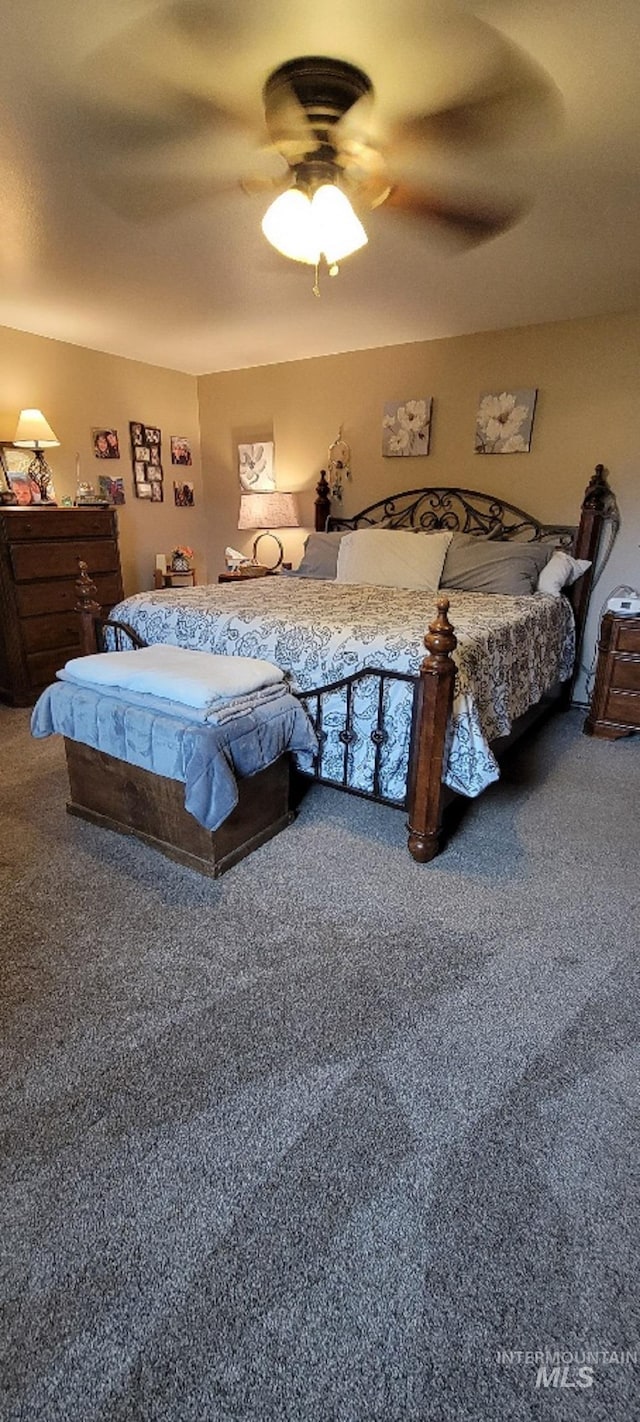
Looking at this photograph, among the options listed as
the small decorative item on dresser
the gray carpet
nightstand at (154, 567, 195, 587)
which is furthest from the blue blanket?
the small decorative item on dresser

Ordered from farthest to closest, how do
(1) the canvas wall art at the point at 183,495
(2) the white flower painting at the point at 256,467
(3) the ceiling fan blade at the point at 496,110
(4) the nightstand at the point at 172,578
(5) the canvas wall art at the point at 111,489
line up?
1. (1) the canvas wall art at the point at 183,495
2. (4) the nightstand at the point at 172,578
3. (2) the white flower painting at the point at 256,467
4. (5) the canvas wall art at the point at 111,489
5. (3) the ceiling fan blade at the point at 496,110

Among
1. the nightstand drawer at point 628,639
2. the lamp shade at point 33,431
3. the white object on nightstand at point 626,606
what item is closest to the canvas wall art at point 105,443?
the lamp shade at point 33,431

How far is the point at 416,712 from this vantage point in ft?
6.82

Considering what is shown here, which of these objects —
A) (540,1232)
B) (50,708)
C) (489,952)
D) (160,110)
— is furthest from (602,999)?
(160,110)

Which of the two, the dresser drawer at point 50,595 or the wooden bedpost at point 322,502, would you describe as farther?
the wooden bedpost at point 322,502

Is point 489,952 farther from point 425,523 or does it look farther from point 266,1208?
point 425,523

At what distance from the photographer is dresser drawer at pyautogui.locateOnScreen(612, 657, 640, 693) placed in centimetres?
321

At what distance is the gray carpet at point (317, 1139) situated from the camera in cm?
89

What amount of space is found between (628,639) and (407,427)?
216cm

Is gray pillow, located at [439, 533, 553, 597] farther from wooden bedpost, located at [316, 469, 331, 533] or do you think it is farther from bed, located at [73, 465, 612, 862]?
wooden bedpost, located at [316, 469, 331, 533]

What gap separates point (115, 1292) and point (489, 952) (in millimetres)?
1139

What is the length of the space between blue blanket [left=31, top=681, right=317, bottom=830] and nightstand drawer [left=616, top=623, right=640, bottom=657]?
1.88 m

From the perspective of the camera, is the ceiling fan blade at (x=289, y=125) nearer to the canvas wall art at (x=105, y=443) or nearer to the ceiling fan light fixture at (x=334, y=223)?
the ceiling fan light fixture at (x=334, y=223)

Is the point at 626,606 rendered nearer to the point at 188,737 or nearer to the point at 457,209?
the point at 457,209
